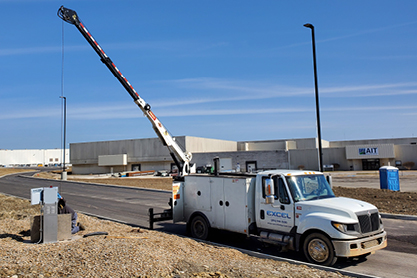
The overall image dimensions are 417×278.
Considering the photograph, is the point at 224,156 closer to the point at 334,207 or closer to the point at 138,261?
the point at 334,207

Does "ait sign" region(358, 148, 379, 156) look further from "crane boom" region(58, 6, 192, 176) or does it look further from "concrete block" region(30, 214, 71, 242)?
"concrete block" region(30, 214, 71, 242)

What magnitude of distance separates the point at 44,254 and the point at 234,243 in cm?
521

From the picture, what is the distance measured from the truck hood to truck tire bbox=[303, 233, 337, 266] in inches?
22.7

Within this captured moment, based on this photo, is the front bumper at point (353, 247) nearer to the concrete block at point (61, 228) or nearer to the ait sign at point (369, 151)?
the concrete block at point (61, 228)

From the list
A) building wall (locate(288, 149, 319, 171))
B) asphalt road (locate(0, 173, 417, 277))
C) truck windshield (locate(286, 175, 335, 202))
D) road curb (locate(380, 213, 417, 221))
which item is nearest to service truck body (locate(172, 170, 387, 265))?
truck windshield (locate(286, 175, 335, 202))

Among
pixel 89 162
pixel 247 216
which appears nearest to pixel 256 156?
pixel 89 162

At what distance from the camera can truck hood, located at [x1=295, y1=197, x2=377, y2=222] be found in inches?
294

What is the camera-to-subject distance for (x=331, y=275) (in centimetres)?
677

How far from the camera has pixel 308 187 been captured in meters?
8.57

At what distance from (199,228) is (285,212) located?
336 cm

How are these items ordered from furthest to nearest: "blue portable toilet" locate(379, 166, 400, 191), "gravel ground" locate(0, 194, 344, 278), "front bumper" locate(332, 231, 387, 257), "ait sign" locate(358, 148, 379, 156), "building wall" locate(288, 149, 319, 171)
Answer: "building wall" locate(288, 149, 319, 171) < "ait sign" locate(358, 148, 379, 156) < "blue portable toilet" locate(379, 166, 400, 191) < "front bumper" locate(332, 231, 387, 257) < "gravel ground" locate(0, 194, 344, 278)

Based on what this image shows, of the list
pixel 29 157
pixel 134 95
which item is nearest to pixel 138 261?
pixel 134 95

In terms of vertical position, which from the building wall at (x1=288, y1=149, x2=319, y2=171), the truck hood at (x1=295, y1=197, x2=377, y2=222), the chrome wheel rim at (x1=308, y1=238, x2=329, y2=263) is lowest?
the chrome wheel rim at (x1=308, y1=238, x2=329, y2=263)

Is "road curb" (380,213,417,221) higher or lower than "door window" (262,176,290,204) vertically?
lower
